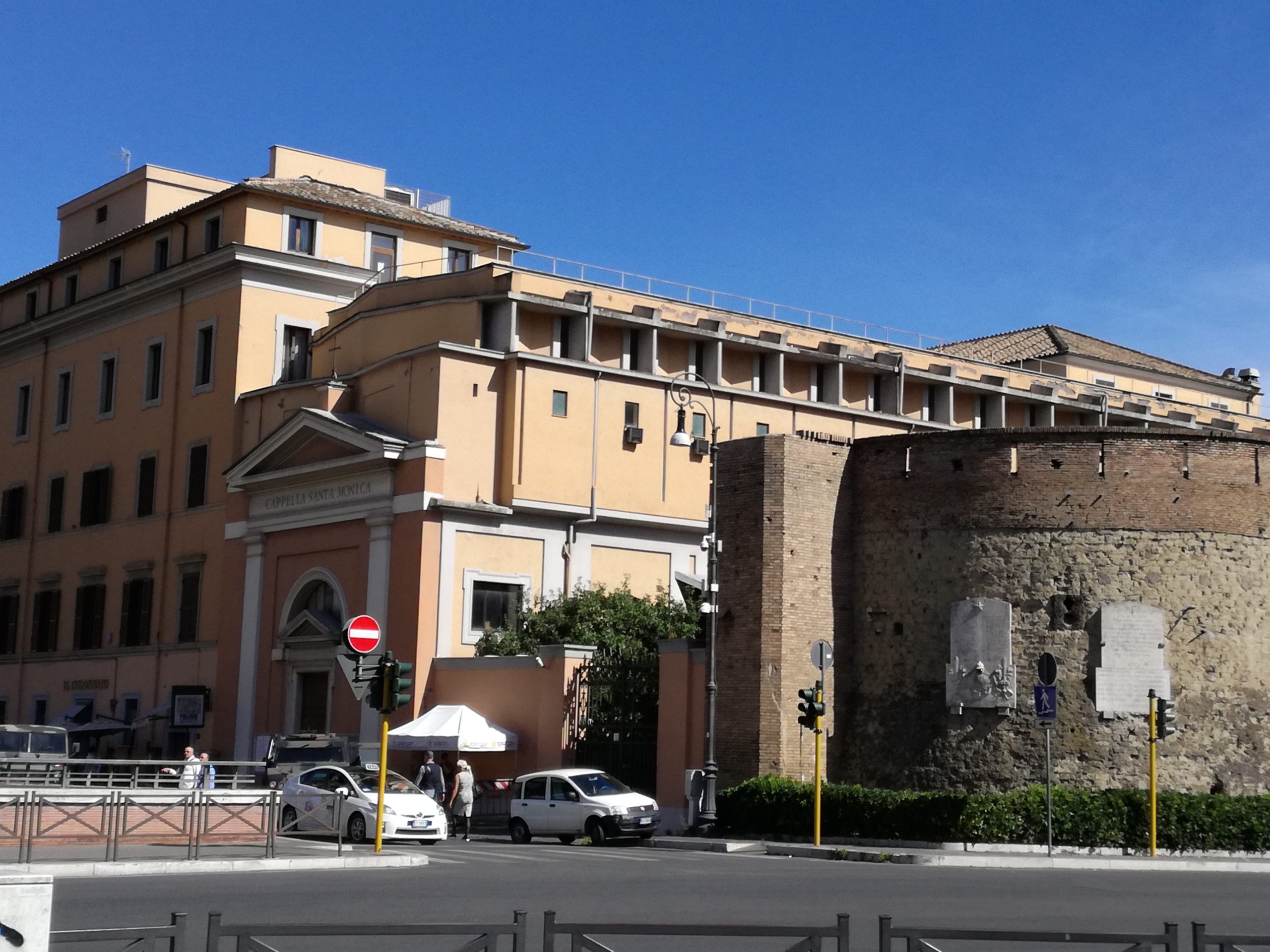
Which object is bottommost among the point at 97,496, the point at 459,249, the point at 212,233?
the point at 97,496

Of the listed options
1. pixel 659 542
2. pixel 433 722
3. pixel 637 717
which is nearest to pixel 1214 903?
pixel 637 717

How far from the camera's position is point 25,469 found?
5691 centimetres

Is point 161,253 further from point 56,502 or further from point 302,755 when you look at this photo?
point 302,755

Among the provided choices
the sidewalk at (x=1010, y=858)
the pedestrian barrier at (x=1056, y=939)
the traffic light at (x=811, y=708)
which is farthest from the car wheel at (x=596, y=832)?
the pedestrian barrier at (x=1056, y=939)

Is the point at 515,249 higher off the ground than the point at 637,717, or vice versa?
the point at 515,249

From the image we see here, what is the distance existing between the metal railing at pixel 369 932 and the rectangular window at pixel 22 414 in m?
53.0

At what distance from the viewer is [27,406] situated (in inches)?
2269

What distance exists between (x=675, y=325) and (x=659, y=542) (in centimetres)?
585

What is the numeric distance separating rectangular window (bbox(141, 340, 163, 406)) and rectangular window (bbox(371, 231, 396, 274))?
7220 mm

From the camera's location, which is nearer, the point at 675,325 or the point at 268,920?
the point at 268,920

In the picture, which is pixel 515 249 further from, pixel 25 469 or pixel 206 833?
pixel 206 833

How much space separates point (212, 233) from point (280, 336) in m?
4.10

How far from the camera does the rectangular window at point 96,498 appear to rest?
172 ft

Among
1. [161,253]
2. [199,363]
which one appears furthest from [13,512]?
[199,363]
